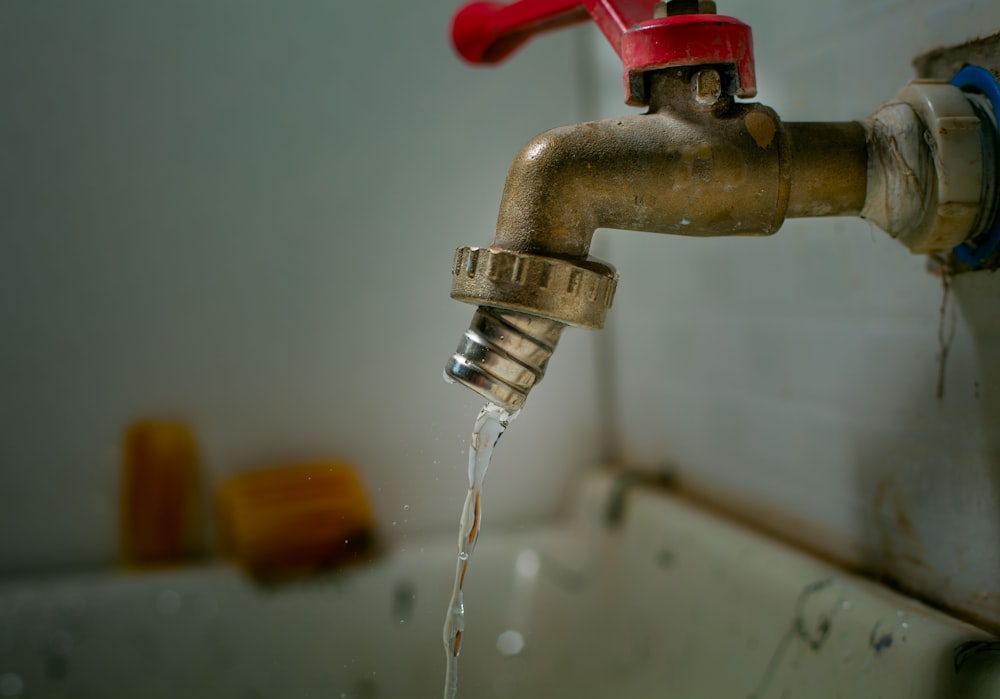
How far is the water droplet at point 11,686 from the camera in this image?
605mm

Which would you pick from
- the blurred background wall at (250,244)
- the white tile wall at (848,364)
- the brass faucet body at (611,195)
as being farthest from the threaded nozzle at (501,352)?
the blurred background wall at (250,244)

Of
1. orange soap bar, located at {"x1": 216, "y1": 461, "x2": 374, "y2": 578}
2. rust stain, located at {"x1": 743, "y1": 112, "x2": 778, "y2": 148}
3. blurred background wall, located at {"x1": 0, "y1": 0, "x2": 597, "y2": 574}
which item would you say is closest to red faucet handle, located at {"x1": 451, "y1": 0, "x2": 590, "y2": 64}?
rust stain, located at {"x1": 743, "y1": 112, "x2": 778, "y2": 148}

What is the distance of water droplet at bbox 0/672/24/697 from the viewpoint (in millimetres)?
605

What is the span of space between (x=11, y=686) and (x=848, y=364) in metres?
0.64

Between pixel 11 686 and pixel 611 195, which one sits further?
pixel 11 686

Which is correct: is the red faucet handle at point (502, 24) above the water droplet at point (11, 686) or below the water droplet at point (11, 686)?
above

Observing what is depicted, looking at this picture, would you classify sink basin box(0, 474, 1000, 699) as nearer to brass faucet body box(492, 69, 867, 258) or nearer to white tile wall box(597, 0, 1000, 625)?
white tile wall box(597, 0, 1000, 625)

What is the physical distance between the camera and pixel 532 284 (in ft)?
1.05

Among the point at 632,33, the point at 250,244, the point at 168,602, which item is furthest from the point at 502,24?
the point at 168,602

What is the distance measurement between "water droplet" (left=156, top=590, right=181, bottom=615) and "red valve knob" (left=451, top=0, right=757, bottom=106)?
490 millimetres

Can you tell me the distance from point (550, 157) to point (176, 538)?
565 millimetres

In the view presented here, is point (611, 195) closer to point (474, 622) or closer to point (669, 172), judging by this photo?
point (669, 172)

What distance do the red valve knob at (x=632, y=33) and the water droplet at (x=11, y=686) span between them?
56 cm

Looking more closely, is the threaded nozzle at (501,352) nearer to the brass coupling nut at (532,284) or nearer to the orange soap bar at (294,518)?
the brass coupling nut at (532,284)
